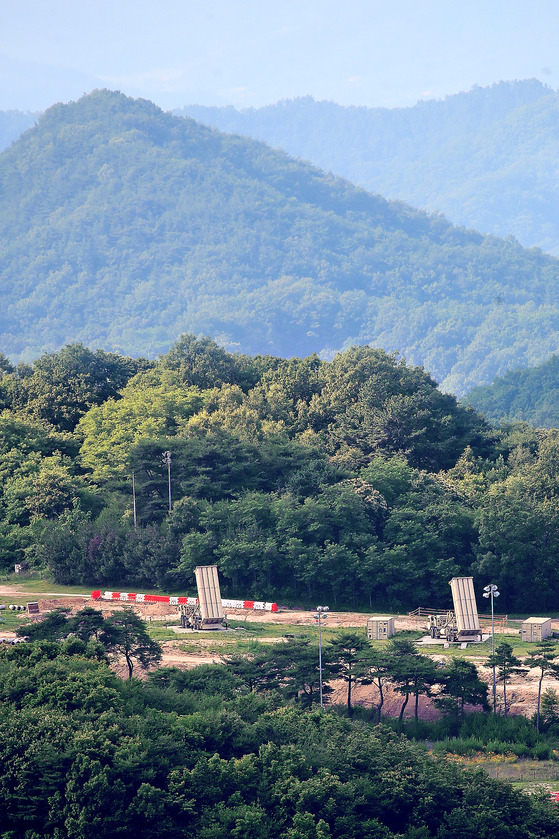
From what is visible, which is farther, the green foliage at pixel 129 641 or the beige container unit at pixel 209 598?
the beige container unit at pixel 209 598

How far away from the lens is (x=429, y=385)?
307 feet

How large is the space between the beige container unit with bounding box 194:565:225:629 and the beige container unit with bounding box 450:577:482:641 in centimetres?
1160

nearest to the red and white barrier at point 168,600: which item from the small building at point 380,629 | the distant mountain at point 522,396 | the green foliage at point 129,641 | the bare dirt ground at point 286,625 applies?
the bare dirt ground at point 286,625

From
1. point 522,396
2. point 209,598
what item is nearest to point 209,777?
point 209,598

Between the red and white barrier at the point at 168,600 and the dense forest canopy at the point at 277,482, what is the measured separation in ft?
6.27

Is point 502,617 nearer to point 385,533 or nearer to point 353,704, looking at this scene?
point 385,533

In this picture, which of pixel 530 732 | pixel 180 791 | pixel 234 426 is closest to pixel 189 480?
pixel 234 426

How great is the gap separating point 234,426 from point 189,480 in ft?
30.4

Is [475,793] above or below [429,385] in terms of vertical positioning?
below

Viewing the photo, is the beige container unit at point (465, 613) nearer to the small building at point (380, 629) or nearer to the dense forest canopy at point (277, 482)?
the small building at point (380, 629)

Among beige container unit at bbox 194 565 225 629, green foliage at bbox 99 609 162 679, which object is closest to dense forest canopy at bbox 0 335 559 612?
beige container unit at bbox 194 565 225 629

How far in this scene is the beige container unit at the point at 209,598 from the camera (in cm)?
6631

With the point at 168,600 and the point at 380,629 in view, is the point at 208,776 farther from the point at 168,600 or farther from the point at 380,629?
the point at 168,600

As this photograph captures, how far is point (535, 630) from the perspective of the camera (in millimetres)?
64938
